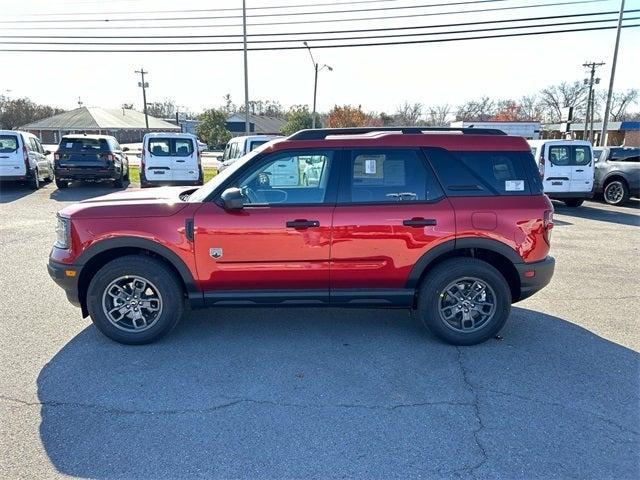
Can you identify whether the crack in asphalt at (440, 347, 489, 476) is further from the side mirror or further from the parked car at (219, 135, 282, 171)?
the parked car at (219, 135, 282, 171)

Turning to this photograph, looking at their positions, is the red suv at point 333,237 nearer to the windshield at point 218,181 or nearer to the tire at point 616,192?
the windshield at point 218,181

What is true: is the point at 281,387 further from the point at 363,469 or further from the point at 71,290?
the point at 71,290

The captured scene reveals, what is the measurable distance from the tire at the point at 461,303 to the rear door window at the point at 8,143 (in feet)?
48.4

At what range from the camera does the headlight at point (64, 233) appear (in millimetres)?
3932

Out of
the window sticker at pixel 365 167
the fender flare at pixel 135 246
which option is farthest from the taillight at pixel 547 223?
the fender flare at pixel 135 246

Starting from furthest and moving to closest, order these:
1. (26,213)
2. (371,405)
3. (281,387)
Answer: (26,213)
(281,387)
(371,405)

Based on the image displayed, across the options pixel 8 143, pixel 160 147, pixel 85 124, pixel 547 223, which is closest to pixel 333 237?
pixel 547 223

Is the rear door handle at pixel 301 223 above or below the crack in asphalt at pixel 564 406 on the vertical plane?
above

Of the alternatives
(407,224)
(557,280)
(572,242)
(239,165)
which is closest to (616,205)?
(572,242)

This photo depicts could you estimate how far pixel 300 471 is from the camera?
2.50 meters

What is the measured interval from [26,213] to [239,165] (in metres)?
9.45

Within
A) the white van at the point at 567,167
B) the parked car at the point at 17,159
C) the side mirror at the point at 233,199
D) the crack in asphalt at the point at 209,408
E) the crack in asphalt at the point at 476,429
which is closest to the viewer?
the crack in asphalt at the point at 476,429

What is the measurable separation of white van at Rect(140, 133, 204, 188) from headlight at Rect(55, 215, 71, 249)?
34.2ft

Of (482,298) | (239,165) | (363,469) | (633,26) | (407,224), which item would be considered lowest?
(363,469)
